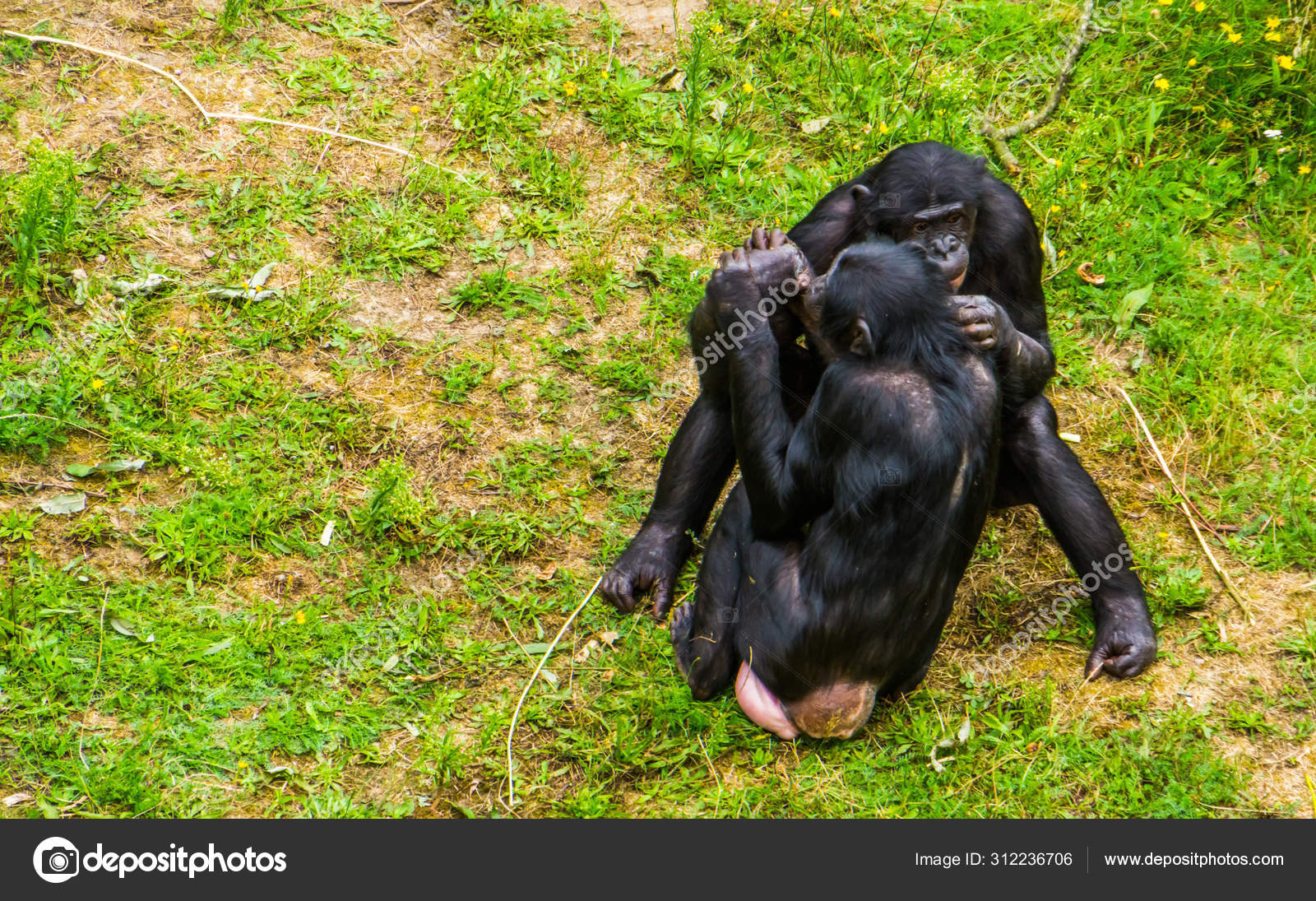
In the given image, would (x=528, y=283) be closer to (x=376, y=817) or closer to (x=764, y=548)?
(x=764, y=548)

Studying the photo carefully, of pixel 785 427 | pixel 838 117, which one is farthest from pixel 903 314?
pixel 838 117

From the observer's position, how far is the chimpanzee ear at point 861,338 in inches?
181

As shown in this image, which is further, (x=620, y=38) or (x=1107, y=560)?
(x=620, y=38)

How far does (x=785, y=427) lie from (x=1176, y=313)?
3.16 meters

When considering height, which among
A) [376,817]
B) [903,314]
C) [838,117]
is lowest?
[376,817]

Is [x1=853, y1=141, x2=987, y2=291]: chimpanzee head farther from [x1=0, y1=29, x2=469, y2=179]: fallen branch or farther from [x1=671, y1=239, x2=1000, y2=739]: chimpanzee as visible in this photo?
[x1=0, y1=29, x2=469, y2=179]: fallen branch

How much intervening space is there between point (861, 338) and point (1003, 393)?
3.00 feet

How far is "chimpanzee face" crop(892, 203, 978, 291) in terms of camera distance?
5184mm

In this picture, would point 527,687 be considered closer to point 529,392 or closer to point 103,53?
point 529,392

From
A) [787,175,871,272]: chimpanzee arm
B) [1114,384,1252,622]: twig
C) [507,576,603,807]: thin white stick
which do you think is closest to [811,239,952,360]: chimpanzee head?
[787,175,871,272]: chimpanzee arm

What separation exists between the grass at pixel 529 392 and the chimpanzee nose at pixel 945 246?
164 centimetres

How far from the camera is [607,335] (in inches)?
262
